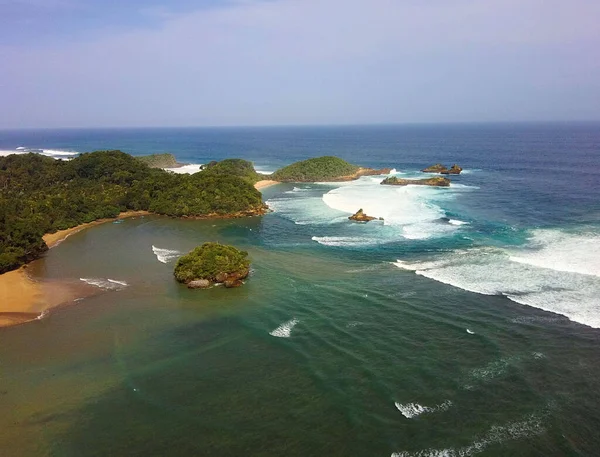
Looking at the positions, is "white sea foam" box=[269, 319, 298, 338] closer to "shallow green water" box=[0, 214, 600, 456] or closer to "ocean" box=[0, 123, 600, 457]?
"ocean" box=[0, 123, 600, 457]

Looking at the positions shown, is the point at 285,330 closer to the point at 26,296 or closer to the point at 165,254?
the point at 165,254

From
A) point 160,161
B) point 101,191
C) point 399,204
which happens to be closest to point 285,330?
point 399,204

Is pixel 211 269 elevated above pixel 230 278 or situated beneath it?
elevated above

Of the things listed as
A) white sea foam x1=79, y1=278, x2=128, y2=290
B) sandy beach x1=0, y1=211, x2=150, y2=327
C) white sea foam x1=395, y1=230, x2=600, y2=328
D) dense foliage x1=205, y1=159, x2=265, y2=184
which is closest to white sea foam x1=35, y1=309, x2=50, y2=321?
sandy beach x1=0, y1=211, x2=150, y2=327

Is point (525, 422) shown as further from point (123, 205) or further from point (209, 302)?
point (123, 205)

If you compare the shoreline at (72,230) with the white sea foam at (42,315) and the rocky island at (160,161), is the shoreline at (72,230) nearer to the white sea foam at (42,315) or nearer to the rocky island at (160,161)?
the white sea foam at (42,315)
